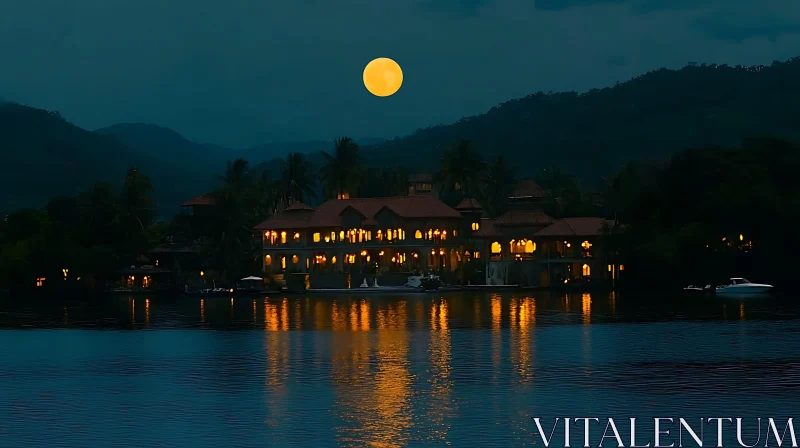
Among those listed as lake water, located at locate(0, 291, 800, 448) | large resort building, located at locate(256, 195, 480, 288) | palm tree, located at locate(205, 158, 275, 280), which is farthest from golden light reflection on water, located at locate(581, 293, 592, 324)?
palm tree, located at locate(205, 158, 275, 280)

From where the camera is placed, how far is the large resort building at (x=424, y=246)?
15450 cm

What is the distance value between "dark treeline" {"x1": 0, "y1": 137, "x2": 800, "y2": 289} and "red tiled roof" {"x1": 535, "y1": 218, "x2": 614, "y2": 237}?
4.05m

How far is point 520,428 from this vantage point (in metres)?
37.1

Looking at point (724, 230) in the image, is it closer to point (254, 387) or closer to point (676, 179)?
point (676, 179)

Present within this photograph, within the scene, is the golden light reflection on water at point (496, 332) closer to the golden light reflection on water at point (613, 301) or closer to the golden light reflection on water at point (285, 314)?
the golden light reflection on water at point (613, 301)

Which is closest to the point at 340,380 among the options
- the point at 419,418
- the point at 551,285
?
the point at 419,418

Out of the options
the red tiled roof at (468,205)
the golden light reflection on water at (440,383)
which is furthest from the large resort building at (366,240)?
the golden light reflection on water at (440,383)

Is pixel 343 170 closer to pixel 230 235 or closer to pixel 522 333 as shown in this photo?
pixel 230 235

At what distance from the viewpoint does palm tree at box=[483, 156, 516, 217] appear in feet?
601

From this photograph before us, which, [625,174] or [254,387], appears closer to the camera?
[254,387]

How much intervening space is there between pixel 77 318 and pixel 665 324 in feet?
170

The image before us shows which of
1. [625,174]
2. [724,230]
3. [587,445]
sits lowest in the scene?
[587,445]

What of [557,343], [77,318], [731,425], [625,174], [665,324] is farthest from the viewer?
[625,174]

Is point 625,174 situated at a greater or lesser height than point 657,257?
greater
